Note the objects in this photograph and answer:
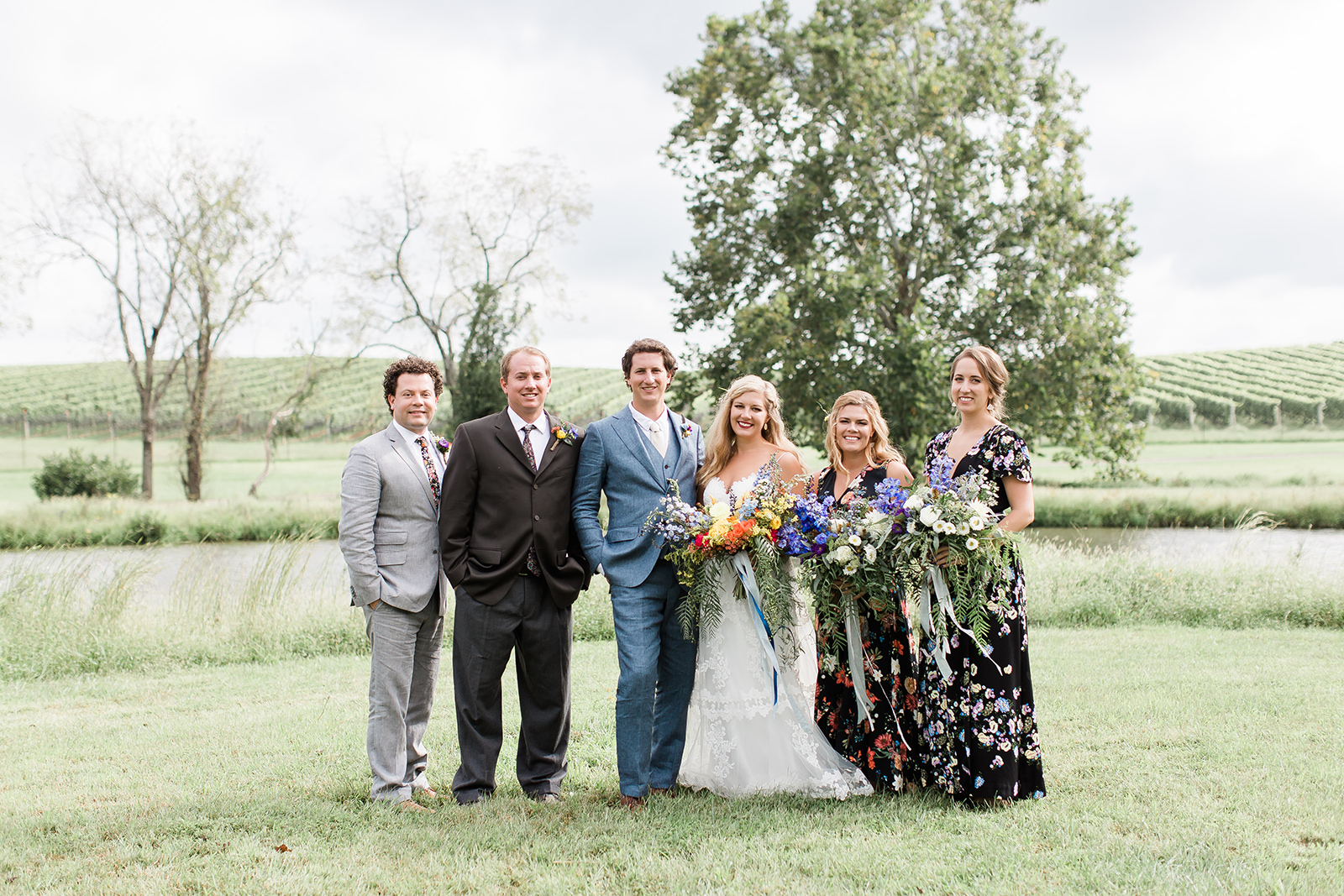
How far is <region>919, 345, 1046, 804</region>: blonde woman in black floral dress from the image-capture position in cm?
418

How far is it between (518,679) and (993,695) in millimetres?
2310

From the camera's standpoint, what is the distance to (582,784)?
4766 millimetres

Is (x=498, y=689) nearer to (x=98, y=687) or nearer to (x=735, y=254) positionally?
(x=98, y=687)

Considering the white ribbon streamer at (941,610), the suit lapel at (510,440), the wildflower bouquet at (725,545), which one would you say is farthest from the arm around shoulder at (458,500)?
the white ribbon streamer at (941,610)

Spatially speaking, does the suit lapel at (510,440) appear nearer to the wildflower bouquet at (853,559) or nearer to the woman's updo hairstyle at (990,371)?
the wildflower bouquet at (853,559)

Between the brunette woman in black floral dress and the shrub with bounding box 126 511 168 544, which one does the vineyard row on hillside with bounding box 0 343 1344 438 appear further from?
the brunette woman in black floral dress

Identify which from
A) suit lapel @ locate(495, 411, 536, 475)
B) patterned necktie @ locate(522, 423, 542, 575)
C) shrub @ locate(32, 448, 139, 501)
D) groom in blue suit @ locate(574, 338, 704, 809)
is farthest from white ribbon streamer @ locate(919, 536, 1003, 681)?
shrub @ locate(32, 448, 139, 501)

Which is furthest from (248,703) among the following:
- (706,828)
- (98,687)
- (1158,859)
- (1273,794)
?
(1273,794)

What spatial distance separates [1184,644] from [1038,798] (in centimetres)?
511

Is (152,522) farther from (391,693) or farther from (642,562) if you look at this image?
(642,562)

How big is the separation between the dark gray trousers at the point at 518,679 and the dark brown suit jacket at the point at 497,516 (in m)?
0.11

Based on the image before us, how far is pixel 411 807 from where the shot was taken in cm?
434

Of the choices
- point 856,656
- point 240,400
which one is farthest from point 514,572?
point 240,400

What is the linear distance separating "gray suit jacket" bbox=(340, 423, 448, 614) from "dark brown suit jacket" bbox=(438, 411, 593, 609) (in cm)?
18
